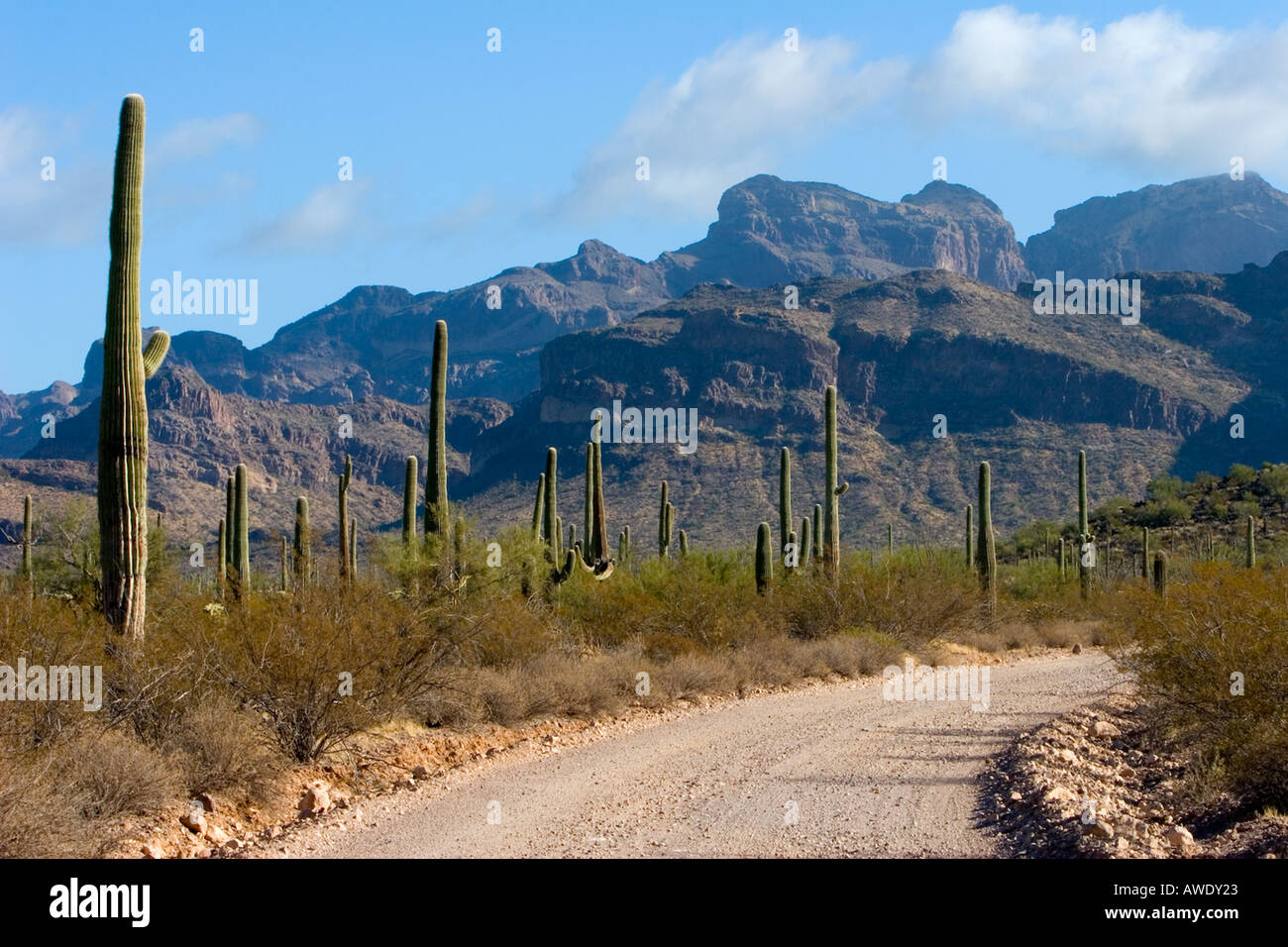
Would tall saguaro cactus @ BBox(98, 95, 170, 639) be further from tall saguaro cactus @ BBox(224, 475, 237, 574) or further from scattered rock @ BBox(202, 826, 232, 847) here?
tall saguaro cactus @ BBox(224, 475, 237, 574)

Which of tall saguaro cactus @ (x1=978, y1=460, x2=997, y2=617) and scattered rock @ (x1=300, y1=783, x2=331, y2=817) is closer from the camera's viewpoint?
scattered rock @ (x1=300, y1=783, x2=331, y2=817)

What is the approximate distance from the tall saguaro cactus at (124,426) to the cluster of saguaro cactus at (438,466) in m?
6.01

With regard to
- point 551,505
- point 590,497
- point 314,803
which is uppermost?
point 590,497

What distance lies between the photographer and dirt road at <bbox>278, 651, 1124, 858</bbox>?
8.70m

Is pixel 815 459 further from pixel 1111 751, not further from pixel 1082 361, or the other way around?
pixel 1111 751

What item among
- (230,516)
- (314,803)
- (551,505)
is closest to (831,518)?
(551,505)

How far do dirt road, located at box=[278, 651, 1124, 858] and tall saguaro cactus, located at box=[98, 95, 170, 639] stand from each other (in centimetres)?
301

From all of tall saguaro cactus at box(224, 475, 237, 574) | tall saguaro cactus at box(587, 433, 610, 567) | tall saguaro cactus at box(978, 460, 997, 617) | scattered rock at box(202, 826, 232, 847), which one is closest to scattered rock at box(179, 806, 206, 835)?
scattered rock at box(202, 826, 232, 847)

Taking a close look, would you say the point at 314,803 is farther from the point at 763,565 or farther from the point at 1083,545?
the point at 1083,545

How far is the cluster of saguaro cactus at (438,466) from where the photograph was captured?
1852 cm

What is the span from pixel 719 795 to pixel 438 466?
999cm

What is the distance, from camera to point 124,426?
11.6 meters

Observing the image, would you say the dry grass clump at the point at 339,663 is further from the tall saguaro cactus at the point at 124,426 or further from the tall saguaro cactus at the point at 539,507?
the tall saguaro cactus at the point at 539,507

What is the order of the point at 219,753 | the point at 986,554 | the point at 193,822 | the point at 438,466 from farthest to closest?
the point at 986,554 → the point at 438,466 → the point at 219,753 → the point at 193,822
